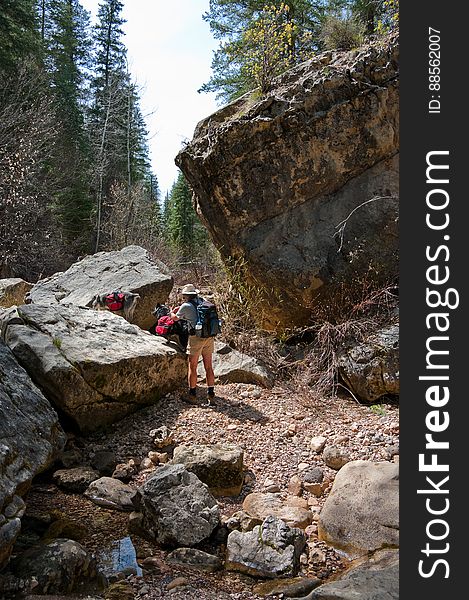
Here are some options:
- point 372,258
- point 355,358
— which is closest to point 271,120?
point 372,258

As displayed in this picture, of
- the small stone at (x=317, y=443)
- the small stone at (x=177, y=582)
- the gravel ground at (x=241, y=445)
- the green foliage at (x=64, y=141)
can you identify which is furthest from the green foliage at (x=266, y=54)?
the green foliage at (x=64, y=141)

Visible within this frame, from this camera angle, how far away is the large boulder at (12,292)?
10.3 m

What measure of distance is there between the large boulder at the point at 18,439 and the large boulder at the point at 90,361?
0.58 metres

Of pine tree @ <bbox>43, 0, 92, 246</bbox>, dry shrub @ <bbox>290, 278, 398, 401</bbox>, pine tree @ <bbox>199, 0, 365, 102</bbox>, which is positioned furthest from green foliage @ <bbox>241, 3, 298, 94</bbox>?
pine tree @ <bbox>43, 0, 92, 246</bbox>

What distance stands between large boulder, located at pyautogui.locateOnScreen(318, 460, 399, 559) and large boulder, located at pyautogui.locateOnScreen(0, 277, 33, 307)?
7.97 meters

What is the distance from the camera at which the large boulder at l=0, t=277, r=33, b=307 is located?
10328 mm

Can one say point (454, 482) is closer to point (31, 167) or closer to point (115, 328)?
point (115, 328)

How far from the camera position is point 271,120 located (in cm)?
810

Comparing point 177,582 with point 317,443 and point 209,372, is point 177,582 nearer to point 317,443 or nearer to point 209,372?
point 317,443

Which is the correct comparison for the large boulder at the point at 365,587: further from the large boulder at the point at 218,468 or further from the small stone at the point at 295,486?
the large boulder at the point at 218,468

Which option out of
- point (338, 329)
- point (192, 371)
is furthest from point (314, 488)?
point (338, 329)

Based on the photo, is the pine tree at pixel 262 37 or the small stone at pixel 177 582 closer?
the small stone at pixel 177 582

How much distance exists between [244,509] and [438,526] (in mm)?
2416

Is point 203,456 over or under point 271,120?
under
